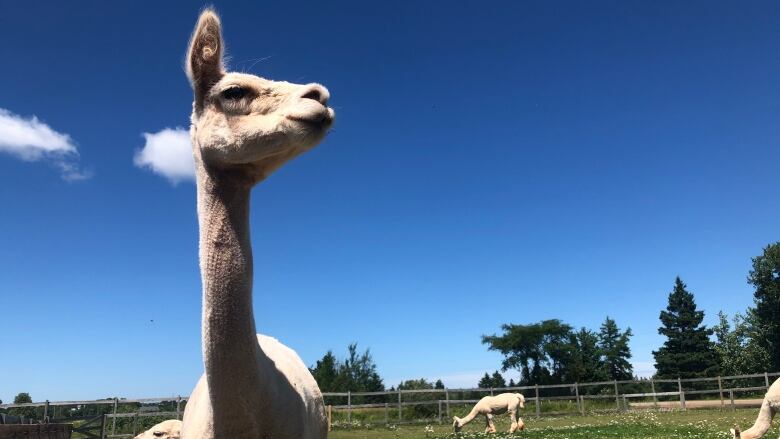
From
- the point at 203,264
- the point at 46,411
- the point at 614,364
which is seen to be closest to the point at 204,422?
the point at 203,264

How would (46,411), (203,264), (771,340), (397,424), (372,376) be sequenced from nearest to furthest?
(203,264), (46,411), (397,424), (771,340), (372,376)

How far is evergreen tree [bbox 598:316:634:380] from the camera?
7300 centimetres

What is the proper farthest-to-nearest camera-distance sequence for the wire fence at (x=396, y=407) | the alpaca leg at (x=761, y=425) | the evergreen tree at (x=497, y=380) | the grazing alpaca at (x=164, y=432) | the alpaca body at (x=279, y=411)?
the evergreen tree at (x=497, y=380) < the wire fence at (x=396, y=407) < the alpaca leg at (x=761, y=425) < the grazing alpaca at (x=164, y=432) < the alpaca body at (x=279, y=411)

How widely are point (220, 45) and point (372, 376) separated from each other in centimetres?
5944

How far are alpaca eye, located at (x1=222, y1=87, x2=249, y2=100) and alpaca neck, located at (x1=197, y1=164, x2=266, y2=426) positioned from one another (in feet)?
1.31

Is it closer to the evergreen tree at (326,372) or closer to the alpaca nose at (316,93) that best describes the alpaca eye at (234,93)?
the alpaca nose at (316,93)

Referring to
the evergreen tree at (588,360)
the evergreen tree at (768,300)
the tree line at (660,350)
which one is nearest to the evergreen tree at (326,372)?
the tree line at (660,350)

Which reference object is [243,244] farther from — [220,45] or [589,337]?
[589,337]

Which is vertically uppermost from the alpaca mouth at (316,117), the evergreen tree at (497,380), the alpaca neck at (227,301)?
the alpaca mouth at (316,117)

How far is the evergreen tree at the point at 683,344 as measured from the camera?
59.5m

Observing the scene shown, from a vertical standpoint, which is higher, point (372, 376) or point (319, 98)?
point (319, 98)

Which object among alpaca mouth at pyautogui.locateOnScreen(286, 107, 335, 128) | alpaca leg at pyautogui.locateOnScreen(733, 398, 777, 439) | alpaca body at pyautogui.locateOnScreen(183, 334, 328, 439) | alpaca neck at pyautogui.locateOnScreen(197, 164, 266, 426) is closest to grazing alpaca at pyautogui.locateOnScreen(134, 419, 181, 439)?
alpaca body at pyautogui.locateOnScreen(183, 334, 328, 439)

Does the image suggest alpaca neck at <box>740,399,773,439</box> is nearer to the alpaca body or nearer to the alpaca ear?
the alpaca body

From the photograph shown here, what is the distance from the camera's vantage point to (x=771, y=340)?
179 ft
